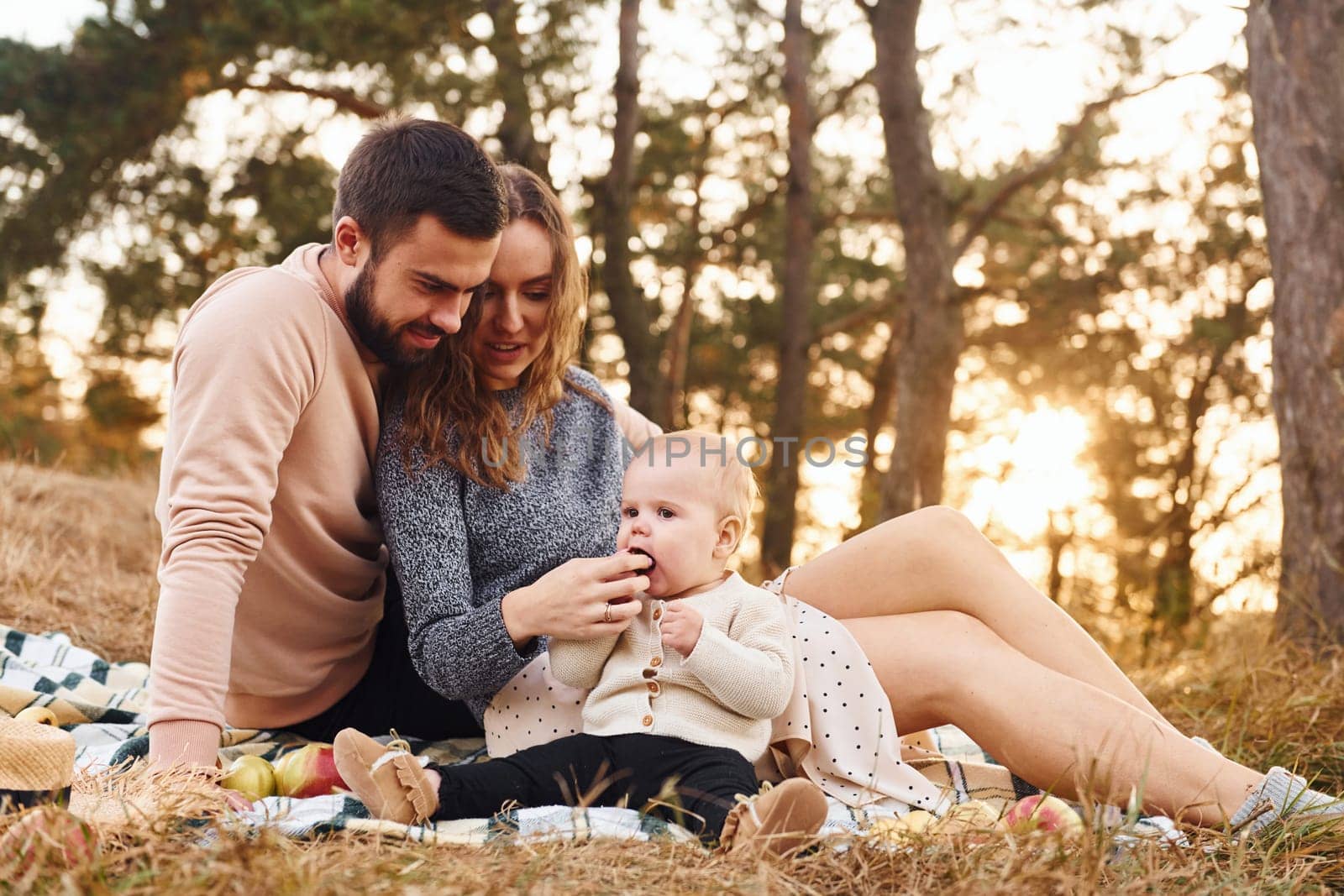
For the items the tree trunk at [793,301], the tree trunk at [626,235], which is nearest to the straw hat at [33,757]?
the tree trunk at [626,235]

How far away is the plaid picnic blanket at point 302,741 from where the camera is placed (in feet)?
5.46

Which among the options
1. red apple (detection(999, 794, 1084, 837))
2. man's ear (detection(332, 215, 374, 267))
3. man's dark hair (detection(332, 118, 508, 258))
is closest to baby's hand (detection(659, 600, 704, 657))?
red apple (detection(999, 794, 1084, 837))

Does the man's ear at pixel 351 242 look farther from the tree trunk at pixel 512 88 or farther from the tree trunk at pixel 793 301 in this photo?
the tree trunk at pixel 793 301

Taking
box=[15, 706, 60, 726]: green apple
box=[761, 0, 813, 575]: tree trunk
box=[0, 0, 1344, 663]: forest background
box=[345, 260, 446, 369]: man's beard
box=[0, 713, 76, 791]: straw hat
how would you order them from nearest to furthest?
1. box=[0, 713, 76, 791]: straw hat
2. box=[345, 260, 446, 369]: man's beard
3. box=[15, 706, 60, 726]: green apple
4. box=[0, 0, 1344, 663]: forest background
5. box=[761, 0, 813, 575]: tree trunk

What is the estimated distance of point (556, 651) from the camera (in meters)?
1.97

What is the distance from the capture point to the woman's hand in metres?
1.88

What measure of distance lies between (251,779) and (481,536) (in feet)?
1.97

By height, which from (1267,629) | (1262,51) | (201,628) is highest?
(1262,51)

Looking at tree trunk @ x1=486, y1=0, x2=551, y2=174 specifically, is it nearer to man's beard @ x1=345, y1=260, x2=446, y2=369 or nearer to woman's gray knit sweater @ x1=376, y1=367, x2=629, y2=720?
woman's gray knit sweater @ x1=376, y1=367, x2=629, y2=720

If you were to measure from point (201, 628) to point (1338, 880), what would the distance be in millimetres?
1763

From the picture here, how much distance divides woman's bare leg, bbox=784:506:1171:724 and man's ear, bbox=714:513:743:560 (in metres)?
0.33

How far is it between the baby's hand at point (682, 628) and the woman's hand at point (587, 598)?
0.08m

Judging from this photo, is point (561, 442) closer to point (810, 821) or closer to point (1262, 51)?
point (810, 821)

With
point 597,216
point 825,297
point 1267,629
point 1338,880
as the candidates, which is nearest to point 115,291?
point 597,216
